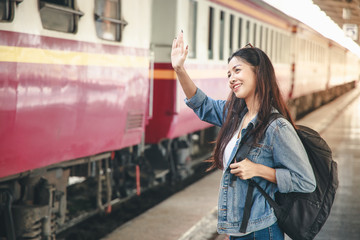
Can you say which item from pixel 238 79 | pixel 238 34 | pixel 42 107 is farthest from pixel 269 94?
pixel 238 34

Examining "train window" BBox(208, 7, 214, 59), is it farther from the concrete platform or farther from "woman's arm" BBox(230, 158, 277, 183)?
"woman's arm" BBox(230, 158, 277, 183)

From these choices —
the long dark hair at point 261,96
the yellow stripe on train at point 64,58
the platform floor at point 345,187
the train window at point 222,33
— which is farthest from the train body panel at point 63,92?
the train window at point 222,33

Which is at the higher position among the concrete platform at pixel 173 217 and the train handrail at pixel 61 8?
the train handrail at pixel 61 8

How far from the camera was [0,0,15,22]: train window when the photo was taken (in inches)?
174

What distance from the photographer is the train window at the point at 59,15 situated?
4988 millimetres

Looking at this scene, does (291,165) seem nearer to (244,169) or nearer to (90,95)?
(244,169)

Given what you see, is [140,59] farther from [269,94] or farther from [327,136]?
[327,136]

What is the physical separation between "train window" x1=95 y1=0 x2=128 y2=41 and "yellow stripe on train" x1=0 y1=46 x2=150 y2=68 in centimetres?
21

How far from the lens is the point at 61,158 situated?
5398mm

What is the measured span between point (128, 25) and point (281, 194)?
4138 mm

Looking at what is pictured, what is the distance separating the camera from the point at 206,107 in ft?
11.1

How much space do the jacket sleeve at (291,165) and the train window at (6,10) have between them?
2.39 m

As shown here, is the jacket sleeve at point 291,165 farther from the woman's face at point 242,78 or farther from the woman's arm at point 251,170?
the woman's face at point 242,78

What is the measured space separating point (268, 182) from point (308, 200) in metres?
0.21
